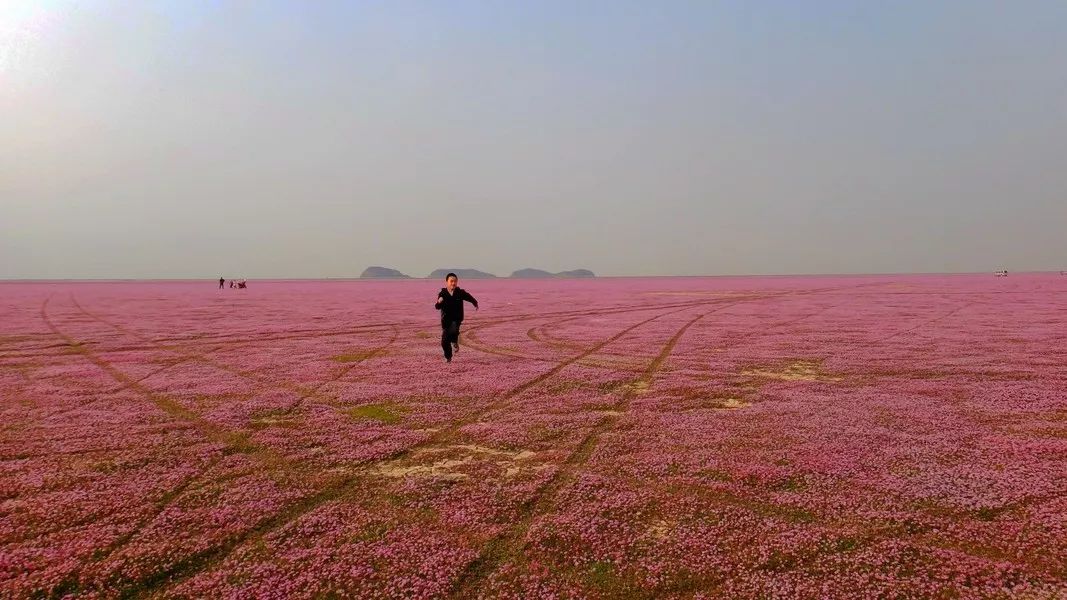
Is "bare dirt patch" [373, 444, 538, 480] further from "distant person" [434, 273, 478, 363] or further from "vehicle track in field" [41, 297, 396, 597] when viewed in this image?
"distant person" [434, 273, 478, 363]

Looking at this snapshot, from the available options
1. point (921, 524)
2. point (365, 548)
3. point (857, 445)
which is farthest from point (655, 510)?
point (857, 445)

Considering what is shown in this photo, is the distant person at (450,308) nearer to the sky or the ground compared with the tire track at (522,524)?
nearer to the sky

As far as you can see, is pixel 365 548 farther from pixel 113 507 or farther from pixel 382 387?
pixel 382 387

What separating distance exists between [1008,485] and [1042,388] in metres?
8.58

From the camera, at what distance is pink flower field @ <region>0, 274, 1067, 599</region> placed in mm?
5699

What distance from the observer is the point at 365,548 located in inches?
247

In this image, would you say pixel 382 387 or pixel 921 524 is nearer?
pixel 921 524

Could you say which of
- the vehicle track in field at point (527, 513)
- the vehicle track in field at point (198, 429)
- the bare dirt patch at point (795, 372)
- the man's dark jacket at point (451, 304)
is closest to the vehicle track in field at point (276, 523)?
the vehicle track in field at point (198, 429)

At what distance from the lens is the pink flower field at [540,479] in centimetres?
570

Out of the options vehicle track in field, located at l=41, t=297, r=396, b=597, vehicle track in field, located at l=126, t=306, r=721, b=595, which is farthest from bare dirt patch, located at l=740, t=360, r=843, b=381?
vehicle track in field, located at l=41, t=297, r=396, b=597

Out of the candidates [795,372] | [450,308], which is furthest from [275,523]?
[795,372]

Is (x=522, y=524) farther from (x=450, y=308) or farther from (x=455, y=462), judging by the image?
(x=450, y=308)

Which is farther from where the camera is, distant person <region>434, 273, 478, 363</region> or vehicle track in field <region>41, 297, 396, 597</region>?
distant person <region>434, 273, 478, 363</region>

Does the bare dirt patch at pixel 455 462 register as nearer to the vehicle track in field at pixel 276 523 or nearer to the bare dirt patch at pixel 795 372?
the vehicle track in field at pixel 276 523
